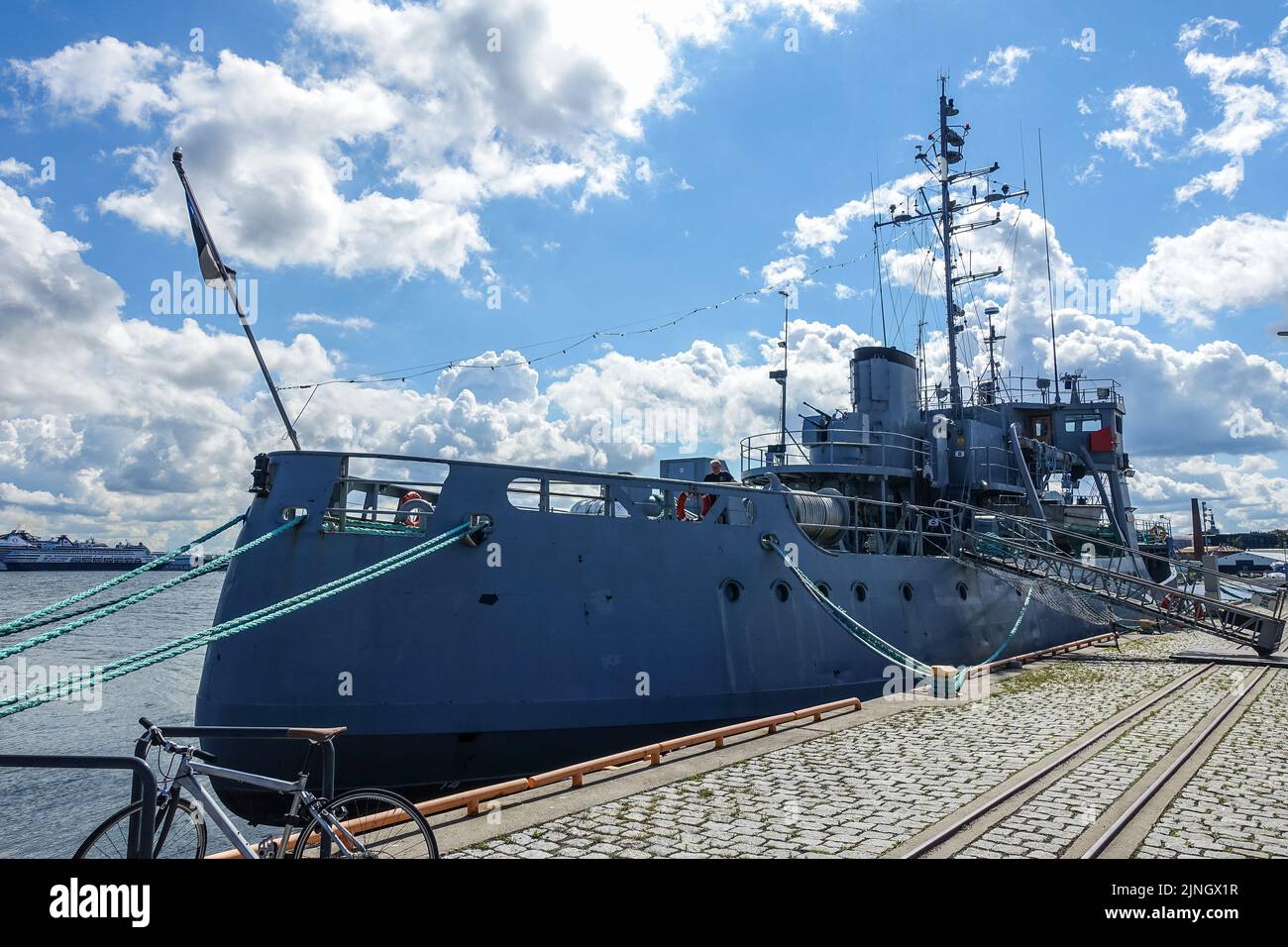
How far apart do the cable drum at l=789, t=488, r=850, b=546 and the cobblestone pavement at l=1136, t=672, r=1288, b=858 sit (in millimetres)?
6506

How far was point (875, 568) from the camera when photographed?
15.8 m

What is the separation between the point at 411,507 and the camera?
11.5 m

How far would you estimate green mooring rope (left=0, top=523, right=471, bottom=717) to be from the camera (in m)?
5.79

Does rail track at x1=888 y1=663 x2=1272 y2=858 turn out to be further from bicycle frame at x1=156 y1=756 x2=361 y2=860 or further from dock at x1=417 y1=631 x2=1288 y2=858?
bicycle frame at x1=156 y1=756 x2=361 y2=860

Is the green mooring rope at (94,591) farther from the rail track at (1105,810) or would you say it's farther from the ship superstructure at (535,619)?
the rail track at (1105,810)

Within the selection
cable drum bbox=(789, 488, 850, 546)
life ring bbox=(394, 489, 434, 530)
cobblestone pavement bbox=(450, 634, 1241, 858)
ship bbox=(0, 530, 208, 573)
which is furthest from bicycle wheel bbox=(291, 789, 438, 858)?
ship bbox=(0, 530, 208, 573)

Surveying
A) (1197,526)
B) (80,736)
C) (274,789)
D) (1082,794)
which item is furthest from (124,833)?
(1197,526)

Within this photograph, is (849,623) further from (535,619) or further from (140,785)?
(140,785)

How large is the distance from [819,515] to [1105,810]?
331 inches

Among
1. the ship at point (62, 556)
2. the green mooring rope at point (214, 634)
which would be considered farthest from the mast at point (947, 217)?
the ship at point (62, 556)

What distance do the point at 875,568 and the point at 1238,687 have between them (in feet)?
20.5

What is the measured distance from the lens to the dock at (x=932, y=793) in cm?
625

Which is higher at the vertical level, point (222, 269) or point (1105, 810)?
point (222, 269)
